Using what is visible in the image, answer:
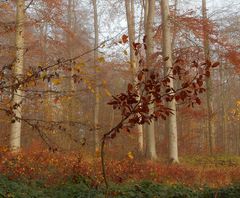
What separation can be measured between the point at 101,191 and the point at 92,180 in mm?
894

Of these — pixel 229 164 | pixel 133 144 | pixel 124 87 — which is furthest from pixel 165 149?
pixel 124 87

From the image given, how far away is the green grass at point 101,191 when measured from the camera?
706cm

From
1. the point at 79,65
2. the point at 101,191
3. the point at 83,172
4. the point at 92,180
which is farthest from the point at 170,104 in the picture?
the point at 79,65

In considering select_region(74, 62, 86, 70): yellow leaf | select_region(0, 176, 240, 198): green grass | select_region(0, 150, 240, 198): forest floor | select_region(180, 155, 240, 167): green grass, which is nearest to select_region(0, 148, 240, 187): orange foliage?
select_region(0, 150, 240, 198): forest floor

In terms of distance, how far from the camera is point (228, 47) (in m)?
16.4

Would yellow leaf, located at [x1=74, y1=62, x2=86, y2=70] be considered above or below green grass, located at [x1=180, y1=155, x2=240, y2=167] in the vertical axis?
above

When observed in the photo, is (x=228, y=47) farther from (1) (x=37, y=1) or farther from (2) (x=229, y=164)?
(1) (x=37, y=1)

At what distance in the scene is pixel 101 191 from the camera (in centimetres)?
755

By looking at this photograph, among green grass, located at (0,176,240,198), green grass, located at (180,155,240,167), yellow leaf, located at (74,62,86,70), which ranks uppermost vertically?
yellow leaf, located at (74,62,86,70)

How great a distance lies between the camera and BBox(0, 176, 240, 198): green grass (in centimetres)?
706

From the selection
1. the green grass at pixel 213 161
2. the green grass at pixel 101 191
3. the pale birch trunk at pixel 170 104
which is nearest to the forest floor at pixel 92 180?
the green grass at pixel 101 191

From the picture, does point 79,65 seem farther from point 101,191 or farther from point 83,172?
point 83,172

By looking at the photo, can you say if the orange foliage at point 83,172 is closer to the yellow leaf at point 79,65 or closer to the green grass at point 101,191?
the green grass at point 101,191

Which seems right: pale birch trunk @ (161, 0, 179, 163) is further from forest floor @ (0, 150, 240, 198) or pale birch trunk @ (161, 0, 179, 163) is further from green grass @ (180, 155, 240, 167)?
forest floor @ (0, 150, 240, 198)
